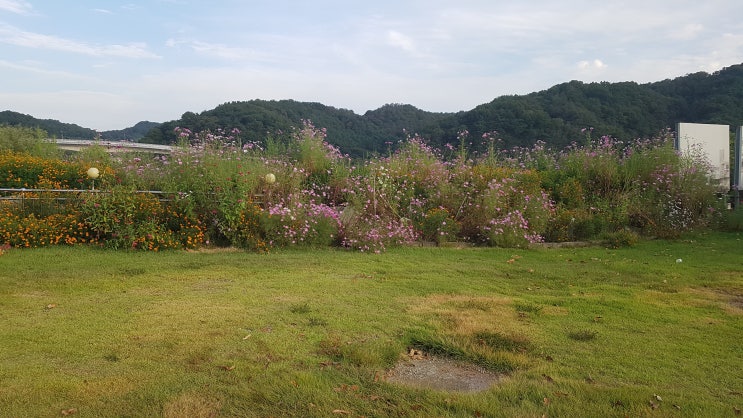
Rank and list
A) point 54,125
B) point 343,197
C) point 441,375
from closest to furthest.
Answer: point 441,375 < point 343,197 < point 54,125

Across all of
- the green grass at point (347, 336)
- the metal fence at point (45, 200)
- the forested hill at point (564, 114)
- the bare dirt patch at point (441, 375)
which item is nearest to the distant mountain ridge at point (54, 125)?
the forested hill at point (564, 114)

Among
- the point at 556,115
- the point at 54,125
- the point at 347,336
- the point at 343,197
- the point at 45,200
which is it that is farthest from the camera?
the point at 54,125

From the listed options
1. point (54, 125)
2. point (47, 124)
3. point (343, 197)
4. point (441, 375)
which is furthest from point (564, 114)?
point (54, 125)

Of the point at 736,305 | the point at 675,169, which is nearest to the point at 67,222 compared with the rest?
the point at 736,305

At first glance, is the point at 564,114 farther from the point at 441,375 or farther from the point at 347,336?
the point at 441,375

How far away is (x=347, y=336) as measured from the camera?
4719 mm

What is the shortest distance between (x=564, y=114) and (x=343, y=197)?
19.1m

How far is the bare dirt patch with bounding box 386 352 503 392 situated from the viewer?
3.79 meters

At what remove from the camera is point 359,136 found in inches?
1318

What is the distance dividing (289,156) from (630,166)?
8.45 metres

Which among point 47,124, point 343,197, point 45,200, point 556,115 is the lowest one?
point 343,197

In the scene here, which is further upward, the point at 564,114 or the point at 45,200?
the point at 564,114

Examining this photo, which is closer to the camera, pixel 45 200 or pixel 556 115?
pixel 45 200

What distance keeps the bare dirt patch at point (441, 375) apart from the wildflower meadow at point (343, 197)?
5472 mm
